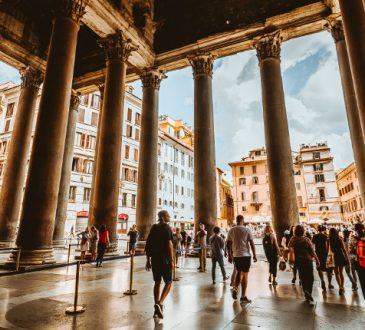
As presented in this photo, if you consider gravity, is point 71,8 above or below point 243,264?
above

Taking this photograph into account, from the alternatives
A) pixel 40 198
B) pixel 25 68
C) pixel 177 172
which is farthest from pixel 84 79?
pixel 177 172

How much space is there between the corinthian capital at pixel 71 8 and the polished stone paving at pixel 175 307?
363 inches

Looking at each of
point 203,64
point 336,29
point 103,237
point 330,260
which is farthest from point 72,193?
point 330,260

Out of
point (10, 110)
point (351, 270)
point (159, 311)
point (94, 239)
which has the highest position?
point (10, 110)

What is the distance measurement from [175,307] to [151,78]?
1367cm

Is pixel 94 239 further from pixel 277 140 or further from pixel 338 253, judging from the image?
pixel 277 140

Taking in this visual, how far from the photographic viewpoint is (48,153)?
28.4 ft

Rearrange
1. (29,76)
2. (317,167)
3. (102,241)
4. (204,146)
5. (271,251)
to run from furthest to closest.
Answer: (317,167) → (29,76) → (204,146) → (102,241) → (271,251)

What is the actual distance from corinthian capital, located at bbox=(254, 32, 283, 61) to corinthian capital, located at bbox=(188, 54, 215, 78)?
2614 mm

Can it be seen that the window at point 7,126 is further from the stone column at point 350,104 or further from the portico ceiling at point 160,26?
the stone column at point 350,104

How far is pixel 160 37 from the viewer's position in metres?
16.2

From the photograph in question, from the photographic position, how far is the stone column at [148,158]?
13.7 m

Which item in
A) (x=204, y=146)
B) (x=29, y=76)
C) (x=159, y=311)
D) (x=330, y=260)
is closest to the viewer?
(x=159, y=311)

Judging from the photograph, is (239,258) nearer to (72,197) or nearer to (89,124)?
(72,197)
